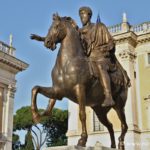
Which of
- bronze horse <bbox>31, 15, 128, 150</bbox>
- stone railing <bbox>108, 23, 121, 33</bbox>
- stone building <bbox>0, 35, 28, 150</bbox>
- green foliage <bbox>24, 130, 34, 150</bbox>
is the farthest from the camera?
green foliage <bbox>24, 130, 34, 150</bbox>

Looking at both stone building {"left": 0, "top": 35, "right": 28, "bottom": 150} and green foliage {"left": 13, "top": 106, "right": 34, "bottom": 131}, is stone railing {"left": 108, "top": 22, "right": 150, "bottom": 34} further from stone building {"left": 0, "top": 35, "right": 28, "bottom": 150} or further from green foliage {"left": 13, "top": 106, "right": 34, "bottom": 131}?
green foliage {"left": 13, "top": 106, "right": 34, "bottom": 131}

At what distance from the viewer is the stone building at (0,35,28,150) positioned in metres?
28.7

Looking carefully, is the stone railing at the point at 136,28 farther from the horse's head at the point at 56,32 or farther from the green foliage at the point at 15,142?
the green foliage at the point at 15,142

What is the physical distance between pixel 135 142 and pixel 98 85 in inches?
802

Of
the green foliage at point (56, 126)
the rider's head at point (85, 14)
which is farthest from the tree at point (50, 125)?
the rider's head at point (85, 14)

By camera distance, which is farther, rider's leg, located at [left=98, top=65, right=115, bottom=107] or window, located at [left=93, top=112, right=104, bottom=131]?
window, located at [left=93, top=112, right=104, bottom=131]

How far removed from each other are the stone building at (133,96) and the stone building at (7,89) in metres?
4.78

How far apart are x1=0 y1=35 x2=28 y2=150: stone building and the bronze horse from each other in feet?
73.7

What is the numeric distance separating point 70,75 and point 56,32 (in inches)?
33.3

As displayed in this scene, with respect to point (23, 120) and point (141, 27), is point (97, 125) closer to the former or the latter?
point (141, 27)

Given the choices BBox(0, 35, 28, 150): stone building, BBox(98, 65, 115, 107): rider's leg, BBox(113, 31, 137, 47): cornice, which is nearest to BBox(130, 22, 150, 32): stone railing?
BBox(113, 31, 137, 47): cornice

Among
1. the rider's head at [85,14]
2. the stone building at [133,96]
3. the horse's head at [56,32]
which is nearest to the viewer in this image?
the horse's head at [56,32]

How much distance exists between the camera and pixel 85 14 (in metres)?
7.11

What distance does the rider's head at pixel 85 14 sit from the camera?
23.3 feet
